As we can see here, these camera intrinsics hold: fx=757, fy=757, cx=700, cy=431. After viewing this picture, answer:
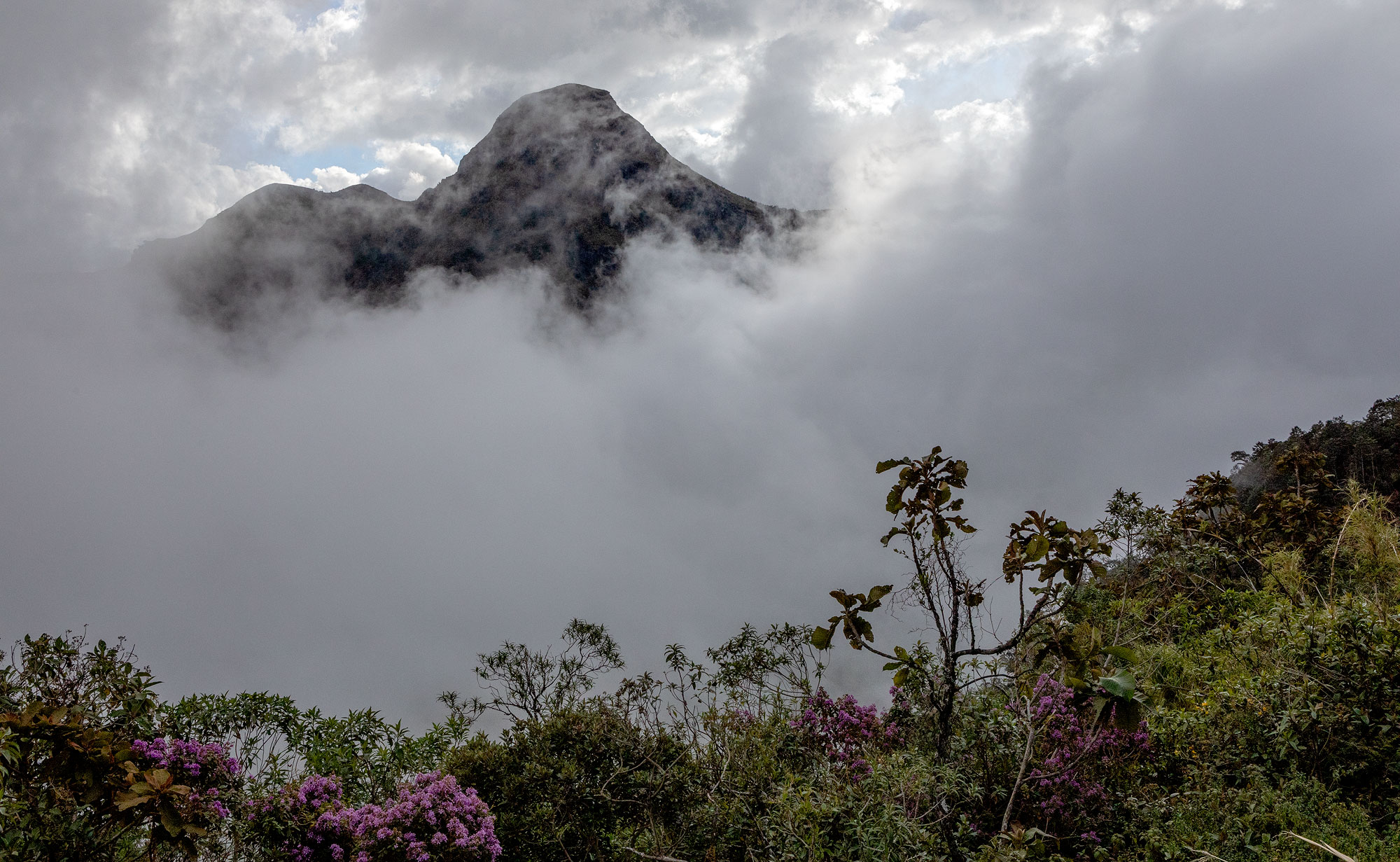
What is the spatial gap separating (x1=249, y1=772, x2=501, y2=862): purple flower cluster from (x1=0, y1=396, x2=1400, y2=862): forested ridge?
0.06ft

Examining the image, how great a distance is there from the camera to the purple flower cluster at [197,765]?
5176 mm

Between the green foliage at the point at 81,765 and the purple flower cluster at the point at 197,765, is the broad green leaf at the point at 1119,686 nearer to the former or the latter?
the green foliage at the point at 81,765

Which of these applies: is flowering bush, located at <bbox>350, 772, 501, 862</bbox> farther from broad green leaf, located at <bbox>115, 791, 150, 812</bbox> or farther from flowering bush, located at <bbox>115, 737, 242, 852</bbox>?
broad green leaf, located at <bbox>115, 791, 150, 812</bbox>

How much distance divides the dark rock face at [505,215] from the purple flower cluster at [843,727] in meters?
126

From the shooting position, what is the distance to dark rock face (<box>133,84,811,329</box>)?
125625 millimetres

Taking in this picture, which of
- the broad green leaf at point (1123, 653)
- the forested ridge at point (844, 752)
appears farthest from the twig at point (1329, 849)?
the broad green leaf at point (1123, 653)

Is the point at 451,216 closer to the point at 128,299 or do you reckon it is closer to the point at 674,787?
the point at 128,299

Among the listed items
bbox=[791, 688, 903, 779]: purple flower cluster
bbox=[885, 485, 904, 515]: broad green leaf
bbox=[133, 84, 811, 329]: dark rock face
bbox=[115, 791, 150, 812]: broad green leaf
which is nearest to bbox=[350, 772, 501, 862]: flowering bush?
bbox=[115, 791, 150, 812]: broad green leaf

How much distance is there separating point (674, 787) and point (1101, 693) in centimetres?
343

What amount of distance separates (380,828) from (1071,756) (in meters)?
4.84

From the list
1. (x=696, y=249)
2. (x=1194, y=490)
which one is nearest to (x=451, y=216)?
(x=696, y=249)

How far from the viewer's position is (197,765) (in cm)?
550

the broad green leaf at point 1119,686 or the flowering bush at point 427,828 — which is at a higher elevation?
the broad green leaf at point 1119,686

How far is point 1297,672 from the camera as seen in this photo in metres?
5.29
